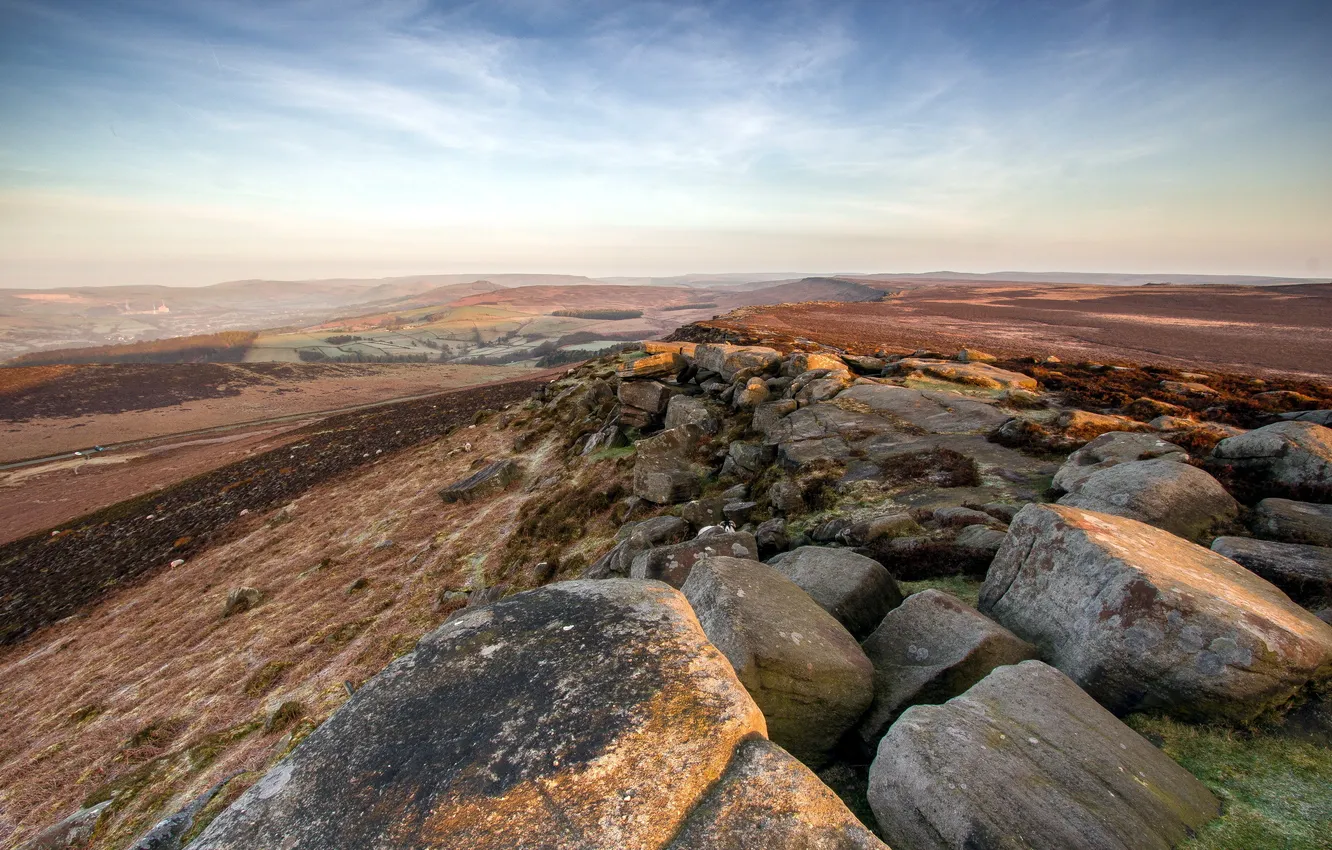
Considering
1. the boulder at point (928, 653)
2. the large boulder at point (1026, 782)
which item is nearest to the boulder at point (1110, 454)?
the boulder at point (928, 653)

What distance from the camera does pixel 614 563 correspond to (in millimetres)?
12016

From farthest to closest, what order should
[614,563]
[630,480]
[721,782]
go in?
[630,480] → [614,563] → [721,782]

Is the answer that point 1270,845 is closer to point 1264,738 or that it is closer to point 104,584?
point 1264,738

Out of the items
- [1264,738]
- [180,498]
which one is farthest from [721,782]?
[180,498]

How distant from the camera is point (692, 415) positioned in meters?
19.3

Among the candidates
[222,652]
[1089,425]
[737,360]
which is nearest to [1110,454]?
[1089,425]

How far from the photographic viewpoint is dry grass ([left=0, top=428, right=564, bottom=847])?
11.3 m

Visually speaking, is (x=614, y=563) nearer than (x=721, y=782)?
No

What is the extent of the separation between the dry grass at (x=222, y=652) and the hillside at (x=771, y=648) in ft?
0.43

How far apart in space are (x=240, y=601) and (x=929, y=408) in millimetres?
24596

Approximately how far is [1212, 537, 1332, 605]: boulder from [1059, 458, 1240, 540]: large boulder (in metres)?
0.72

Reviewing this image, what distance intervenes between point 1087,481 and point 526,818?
33.0 ft

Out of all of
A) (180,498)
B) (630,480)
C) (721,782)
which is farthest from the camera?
(180,498)

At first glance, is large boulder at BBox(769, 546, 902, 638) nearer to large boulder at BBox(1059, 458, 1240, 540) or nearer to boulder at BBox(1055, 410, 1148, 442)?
large boulder at BBox(1059, 458, 1240, 540)
